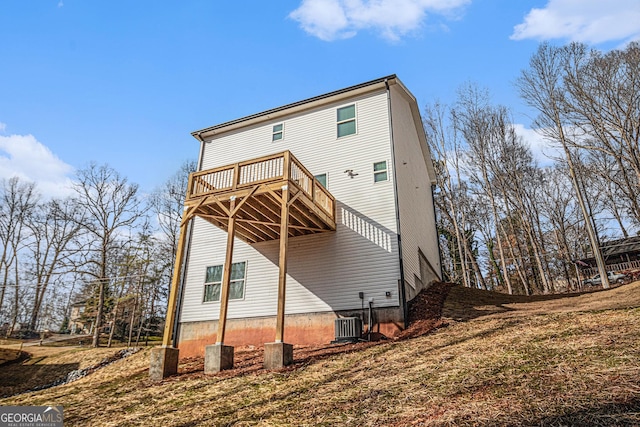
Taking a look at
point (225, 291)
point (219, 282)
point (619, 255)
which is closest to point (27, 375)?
point (219, 282)

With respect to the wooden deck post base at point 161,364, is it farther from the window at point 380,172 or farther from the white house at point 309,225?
the window at point 380,172

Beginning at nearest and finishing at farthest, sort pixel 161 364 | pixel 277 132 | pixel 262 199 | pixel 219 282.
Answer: pixel 161 364 < pixel 262 199 < pixel 219 282 < pixel 277 132

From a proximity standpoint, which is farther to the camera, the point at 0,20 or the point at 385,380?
the point at 0,20

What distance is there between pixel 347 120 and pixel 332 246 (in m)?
4.79

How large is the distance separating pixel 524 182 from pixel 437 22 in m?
19.0

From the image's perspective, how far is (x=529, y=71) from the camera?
16.8 m

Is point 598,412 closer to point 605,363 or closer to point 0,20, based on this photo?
point 605,363

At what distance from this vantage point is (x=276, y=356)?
24.7ft

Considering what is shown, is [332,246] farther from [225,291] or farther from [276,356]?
[276,356]

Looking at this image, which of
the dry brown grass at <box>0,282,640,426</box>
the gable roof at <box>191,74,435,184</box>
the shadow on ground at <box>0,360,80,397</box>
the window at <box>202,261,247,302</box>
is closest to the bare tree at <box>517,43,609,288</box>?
the gable roof at <box>191,74,435,184</box>

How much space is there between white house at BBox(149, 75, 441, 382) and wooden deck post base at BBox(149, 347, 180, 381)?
0.79ft

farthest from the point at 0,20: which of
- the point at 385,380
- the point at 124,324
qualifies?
the point at 124,324

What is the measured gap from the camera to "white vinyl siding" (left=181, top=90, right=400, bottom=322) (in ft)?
35.9

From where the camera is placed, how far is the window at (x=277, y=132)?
14.3m
